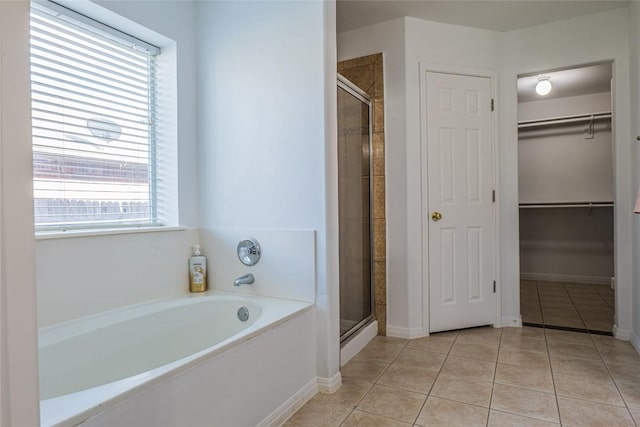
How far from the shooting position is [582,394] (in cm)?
191

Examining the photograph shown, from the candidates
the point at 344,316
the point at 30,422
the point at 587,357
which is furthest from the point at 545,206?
the point at 30,422

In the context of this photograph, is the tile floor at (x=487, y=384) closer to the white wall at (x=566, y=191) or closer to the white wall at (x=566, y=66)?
the white wall at (x=566, y=66)

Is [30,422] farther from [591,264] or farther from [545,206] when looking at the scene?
[591,264]

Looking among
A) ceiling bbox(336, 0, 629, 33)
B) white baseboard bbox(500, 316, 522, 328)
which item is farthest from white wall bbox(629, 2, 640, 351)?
white baseboard bbox(500, 316, 522, 328)

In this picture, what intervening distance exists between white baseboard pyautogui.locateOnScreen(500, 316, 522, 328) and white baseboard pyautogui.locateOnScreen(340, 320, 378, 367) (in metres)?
1.04

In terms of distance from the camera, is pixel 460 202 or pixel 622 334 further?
pixel 460 202

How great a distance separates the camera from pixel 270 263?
209 cm

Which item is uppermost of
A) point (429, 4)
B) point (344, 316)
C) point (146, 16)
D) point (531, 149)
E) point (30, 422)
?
point (429, 4)

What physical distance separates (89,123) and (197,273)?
983mm

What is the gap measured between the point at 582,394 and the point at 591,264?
3.14 m

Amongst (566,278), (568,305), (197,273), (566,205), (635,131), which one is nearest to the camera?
(197,273)

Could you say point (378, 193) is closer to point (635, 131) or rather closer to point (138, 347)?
point (635, 131)

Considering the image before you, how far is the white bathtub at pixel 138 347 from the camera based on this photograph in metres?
1.03

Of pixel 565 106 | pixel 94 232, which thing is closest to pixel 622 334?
pixel 565 106
